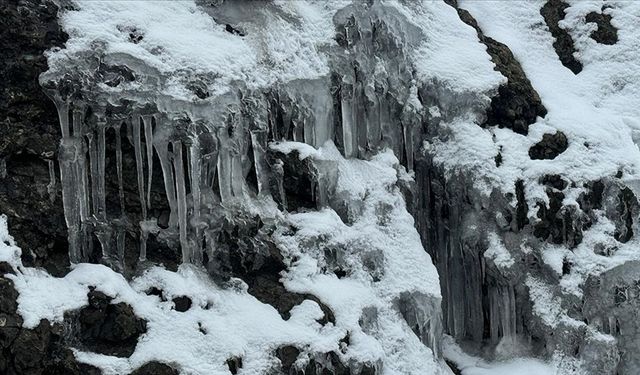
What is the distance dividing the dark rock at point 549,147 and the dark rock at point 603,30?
404cm

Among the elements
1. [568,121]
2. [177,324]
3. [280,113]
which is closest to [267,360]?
[177,324]

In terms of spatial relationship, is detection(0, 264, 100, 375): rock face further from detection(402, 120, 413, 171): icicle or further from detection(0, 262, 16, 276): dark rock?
detection(402, 120, 413, 171): icicle

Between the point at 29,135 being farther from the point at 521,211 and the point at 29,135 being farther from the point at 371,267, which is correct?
the point at 521,211

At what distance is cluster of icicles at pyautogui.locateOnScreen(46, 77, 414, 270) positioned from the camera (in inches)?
472

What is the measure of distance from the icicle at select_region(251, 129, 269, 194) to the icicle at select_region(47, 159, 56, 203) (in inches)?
120

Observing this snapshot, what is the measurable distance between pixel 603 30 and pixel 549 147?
4.62 metres

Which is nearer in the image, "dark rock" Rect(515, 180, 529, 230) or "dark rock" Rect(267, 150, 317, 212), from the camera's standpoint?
"dark rock" Rect(267, 150, 317, 212)

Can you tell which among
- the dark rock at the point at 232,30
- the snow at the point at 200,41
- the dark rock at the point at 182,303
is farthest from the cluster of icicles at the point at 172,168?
the dark rock at the point at 232,30

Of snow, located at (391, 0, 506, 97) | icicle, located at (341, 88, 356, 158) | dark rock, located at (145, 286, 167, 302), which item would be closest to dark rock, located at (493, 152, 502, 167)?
snow, located at (391, 0, 506, 97)

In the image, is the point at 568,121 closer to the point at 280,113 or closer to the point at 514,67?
the point at 514,67

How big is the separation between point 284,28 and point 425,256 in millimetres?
4690

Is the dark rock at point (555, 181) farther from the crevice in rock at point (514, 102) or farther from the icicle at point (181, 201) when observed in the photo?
the icicle at point (181, 201)

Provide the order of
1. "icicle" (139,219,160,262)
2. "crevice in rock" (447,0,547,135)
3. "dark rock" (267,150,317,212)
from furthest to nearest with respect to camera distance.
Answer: "crevice in rock" (447,0,547,135) → "dark rock" (267,150,317,212) → "icicle" (139,219,160,262)

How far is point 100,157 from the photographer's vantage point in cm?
1223
